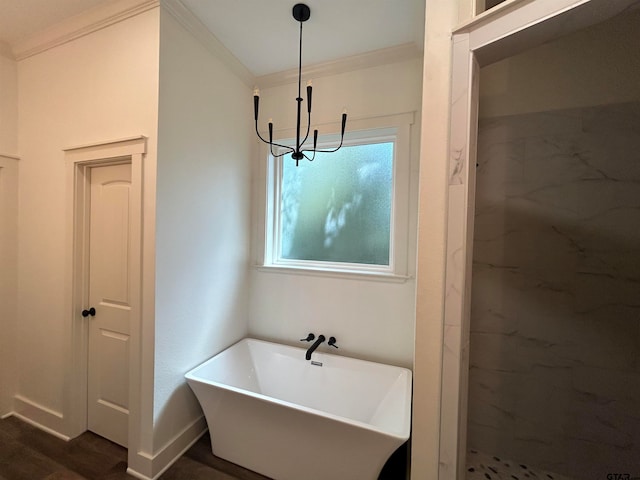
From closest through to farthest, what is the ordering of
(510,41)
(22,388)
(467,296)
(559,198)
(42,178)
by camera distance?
(510,41) → (467,296) → (559,198) → (42,178) → (22,388)

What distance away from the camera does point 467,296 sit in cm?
97

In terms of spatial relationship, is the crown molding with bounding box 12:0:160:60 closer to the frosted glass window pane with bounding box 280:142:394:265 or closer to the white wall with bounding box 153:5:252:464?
the white wall with bounding box 153:5:252:464

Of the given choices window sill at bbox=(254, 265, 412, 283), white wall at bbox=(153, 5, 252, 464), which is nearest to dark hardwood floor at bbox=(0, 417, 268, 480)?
white wall at bbox=(153, 5, 252, 464)

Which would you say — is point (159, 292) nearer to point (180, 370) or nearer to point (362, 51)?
point (180, 370)

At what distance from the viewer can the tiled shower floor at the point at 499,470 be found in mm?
1396

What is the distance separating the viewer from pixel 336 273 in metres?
2.16

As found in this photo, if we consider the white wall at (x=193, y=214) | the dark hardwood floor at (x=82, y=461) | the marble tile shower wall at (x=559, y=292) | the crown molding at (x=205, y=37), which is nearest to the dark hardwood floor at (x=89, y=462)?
the dark hardwood floor at (x=82, y=461)

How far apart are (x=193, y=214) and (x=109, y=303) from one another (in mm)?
893

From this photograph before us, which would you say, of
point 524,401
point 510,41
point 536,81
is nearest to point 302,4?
point 510,41

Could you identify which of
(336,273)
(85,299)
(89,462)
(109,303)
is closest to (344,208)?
(336,273)

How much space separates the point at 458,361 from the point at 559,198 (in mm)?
1180

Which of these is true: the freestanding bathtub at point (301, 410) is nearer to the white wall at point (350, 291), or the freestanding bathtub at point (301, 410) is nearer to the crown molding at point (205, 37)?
the white wall at point (350, 291)

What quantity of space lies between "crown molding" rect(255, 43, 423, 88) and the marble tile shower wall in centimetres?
84

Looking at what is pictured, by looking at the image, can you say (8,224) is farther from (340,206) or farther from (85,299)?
(340,206)
